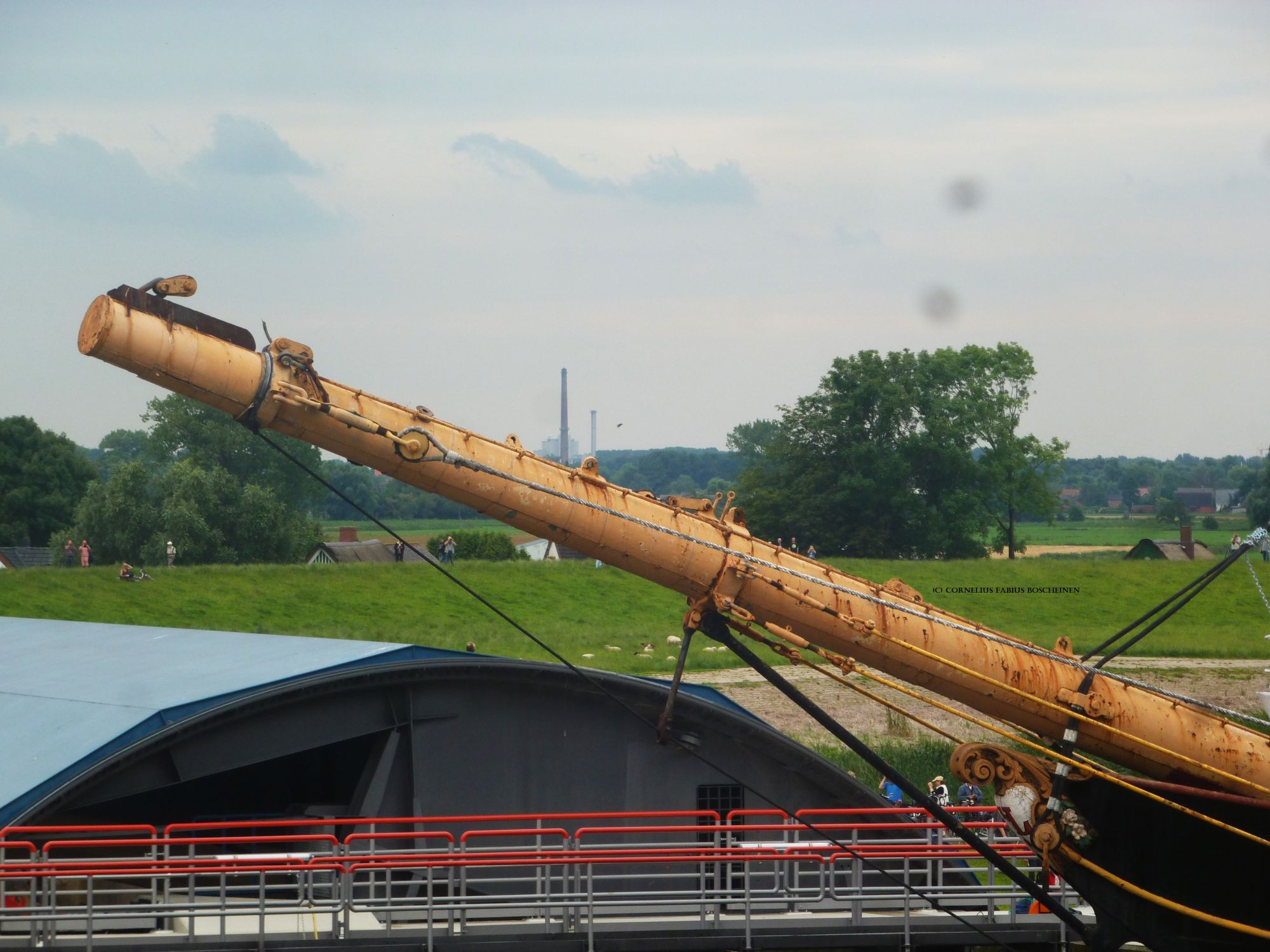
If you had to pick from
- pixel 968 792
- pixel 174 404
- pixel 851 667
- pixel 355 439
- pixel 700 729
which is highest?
pixel 174 404

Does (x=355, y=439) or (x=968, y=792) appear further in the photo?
(x=968, y=792)

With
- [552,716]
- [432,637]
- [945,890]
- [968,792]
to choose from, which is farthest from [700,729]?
[432,637]

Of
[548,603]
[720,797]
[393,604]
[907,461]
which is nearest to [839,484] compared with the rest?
[907,461]

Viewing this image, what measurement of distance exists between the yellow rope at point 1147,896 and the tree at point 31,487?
263 ft

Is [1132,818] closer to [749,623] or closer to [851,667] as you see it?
[851,667]

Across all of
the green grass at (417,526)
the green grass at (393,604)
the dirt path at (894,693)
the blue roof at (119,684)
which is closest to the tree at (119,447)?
the green grass at (417,526)

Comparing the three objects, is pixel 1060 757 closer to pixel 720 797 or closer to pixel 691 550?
pixel 691 550

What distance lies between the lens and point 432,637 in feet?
175

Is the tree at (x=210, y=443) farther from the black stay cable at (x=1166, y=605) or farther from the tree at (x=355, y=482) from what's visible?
the black stay cable at (x=1166, y=605)

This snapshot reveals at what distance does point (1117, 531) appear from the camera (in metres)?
131

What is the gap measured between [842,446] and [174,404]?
4420cm

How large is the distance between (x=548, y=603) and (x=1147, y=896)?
46252 mm

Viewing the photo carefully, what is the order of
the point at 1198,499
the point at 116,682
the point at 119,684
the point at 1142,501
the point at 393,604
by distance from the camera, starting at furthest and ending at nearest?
the point at 1142,501 → the point at 1198,499 → the point at 393,604 → the point at 116,682 → the point at 119,684

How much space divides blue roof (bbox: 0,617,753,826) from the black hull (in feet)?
17.9
